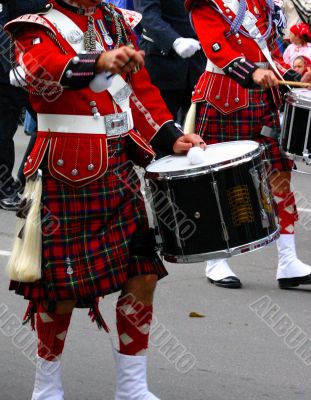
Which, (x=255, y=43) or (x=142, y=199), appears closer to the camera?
(x=142, y=199)

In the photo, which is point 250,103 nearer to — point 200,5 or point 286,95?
point 286,95

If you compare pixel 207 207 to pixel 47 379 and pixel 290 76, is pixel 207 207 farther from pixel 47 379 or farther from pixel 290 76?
pixel 290 76

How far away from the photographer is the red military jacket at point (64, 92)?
350cm

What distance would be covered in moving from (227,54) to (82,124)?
1.57m

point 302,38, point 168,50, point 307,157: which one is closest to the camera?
point 307,157

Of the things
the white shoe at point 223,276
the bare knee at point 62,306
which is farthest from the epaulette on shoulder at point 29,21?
the white shoe at point 223,276

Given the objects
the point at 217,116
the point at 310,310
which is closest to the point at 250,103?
the point at 217,116

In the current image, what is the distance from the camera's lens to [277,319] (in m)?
5.12

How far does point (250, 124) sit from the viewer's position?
537cm

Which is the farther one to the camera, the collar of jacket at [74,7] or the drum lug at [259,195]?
the drum lug at [259,195]

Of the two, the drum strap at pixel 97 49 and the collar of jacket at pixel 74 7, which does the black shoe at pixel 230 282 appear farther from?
the collar of jacket at pixel 74 7

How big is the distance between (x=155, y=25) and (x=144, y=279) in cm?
378

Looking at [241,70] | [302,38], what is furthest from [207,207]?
[302,38]

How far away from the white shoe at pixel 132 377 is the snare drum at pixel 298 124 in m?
1.77
